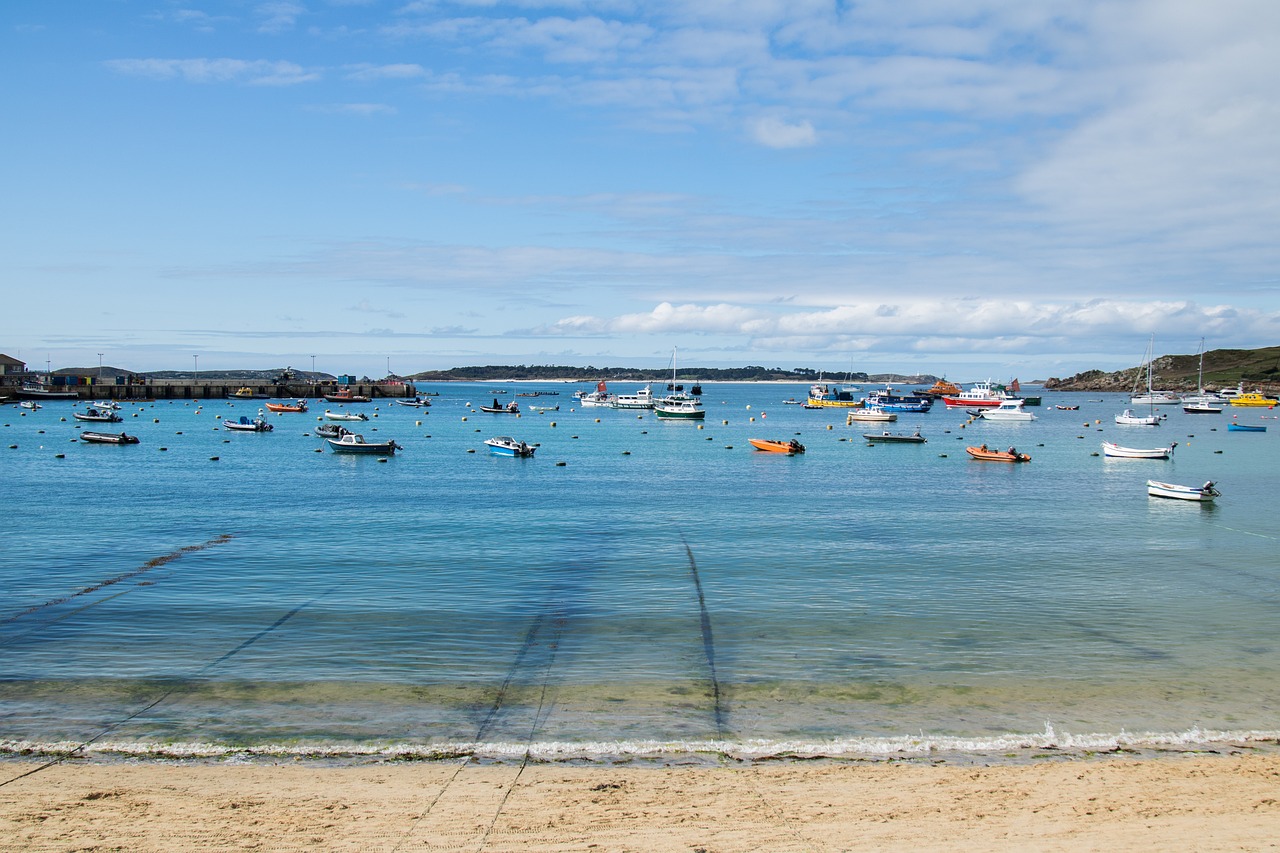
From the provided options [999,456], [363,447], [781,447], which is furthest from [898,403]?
[363,447]

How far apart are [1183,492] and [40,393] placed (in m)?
174

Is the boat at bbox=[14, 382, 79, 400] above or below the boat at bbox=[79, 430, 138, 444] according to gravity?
above

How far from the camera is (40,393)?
161500mm

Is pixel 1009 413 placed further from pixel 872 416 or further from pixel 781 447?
pixel 781 447

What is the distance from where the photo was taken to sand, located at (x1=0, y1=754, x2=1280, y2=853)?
1228 cm

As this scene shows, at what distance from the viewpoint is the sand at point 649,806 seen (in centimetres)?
1228

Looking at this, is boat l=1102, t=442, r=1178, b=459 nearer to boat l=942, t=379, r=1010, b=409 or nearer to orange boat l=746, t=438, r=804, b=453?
orange boat l=746, t=438, r=804, b=453

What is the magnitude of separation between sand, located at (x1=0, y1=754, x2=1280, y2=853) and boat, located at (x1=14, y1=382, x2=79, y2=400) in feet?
570

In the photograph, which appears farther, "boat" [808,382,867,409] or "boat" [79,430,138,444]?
"boat" [808,382,867,409]

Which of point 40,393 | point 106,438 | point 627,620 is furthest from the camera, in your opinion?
point 40,393

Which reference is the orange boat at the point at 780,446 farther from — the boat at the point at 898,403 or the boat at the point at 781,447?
the boat at the point at 898,403

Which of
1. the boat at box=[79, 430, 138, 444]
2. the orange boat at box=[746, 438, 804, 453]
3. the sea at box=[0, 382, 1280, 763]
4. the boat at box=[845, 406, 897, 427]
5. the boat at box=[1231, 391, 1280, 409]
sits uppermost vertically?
the boat at box=[1231, 391, 1280, 409]

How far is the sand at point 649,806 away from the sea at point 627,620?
3.07ft

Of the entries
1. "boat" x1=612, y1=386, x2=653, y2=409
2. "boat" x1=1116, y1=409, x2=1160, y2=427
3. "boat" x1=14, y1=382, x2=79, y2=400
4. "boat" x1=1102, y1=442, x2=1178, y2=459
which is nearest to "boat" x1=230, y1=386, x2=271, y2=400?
"boat" x1=14, y1=382, x2=79, y2=400
